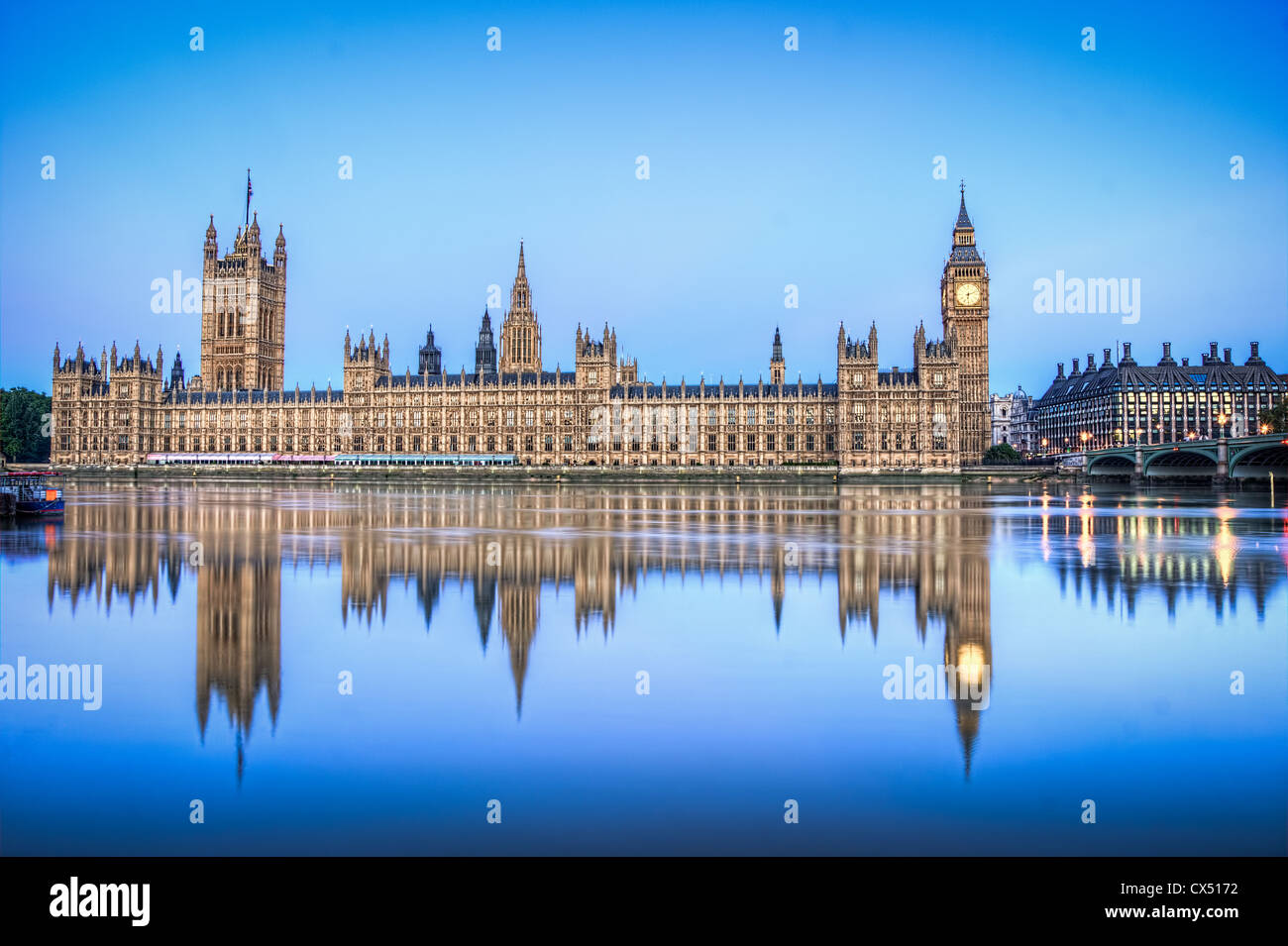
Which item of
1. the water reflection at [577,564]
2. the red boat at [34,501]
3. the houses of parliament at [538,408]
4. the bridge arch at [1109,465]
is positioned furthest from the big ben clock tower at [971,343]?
the red boat at [34,501]

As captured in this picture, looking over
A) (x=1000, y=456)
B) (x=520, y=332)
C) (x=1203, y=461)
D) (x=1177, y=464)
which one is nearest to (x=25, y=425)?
(x=520, y=332)

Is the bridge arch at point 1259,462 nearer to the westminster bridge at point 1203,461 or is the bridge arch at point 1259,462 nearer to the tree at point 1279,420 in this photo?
the westminster bridge at point 1203,461

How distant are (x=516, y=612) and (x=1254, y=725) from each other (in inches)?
371

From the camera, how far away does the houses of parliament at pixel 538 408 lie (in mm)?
108875

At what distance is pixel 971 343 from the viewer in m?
125

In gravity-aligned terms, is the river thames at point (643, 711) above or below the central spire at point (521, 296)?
below

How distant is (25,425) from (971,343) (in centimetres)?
12506

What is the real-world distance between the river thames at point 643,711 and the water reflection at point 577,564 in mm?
120

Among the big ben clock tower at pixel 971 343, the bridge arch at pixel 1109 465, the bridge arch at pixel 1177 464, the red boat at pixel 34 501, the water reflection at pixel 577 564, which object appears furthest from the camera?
the big ben clock tower at pixel 971 343

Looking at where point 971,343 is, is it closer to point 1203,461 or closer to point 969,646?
point 1203,461

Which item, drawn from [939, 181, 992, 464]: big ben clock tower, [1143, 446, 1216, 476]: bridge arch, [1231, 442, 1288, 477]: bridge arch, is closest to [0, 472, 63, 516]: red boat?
[1231, 442, 1288, 477]: bridge arch

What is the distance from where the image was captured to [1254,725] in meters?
9.09

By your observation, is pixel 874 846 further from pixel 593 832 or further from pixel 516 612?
pixel 516 612
